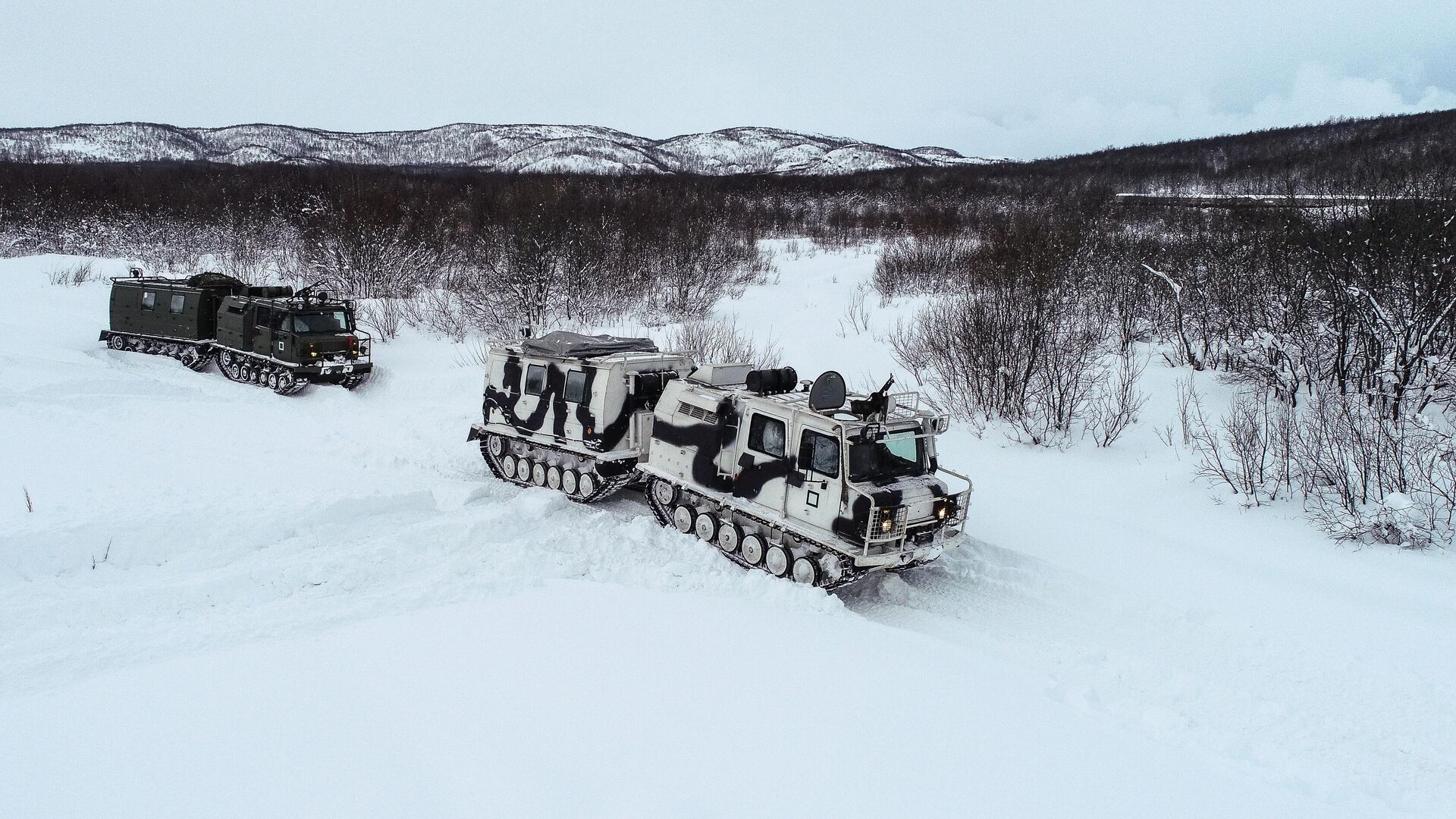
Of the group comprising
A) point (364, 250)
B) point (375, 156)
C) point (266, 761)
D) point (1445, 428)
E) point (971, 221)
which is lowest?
point (266, 761)

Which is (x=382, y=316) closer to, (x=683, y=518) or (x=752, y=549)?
(x=683, y=518)

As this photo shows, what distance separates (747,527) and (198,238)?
137ft

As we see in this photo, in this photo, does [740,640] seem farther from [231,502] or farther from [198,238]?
[198,238]

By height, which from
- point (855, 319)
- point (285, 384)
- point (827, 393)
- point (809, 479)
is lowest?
point (285, 384)

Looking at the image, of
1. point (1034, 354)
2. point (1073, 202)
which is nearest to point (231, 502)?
point (1034, 354)

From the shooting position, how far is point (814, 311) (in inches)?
1059

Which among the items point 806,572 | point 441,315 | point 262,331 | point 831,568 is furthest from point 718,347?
point 441,315

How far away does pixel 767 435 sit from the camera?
9789 millimetres

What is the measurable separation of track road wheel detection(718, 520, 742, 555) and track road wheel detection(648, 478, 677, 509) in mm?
1052

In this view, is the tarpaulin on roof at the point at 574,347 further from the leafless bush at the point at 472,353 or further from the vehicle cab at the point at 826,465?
the leafless bush at the point at 472,353

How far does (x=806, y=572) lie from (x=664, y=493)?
2716 mm

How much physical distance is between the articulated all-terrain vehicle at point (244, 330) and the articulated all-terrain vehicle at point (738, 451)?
7420 millimetres

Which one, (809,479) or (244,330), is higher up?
(244,330)

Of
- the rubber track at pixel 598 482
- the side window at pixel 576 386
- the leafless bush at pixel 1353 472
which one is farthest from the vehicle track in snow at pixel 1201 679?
the side window at pixel 576 386
